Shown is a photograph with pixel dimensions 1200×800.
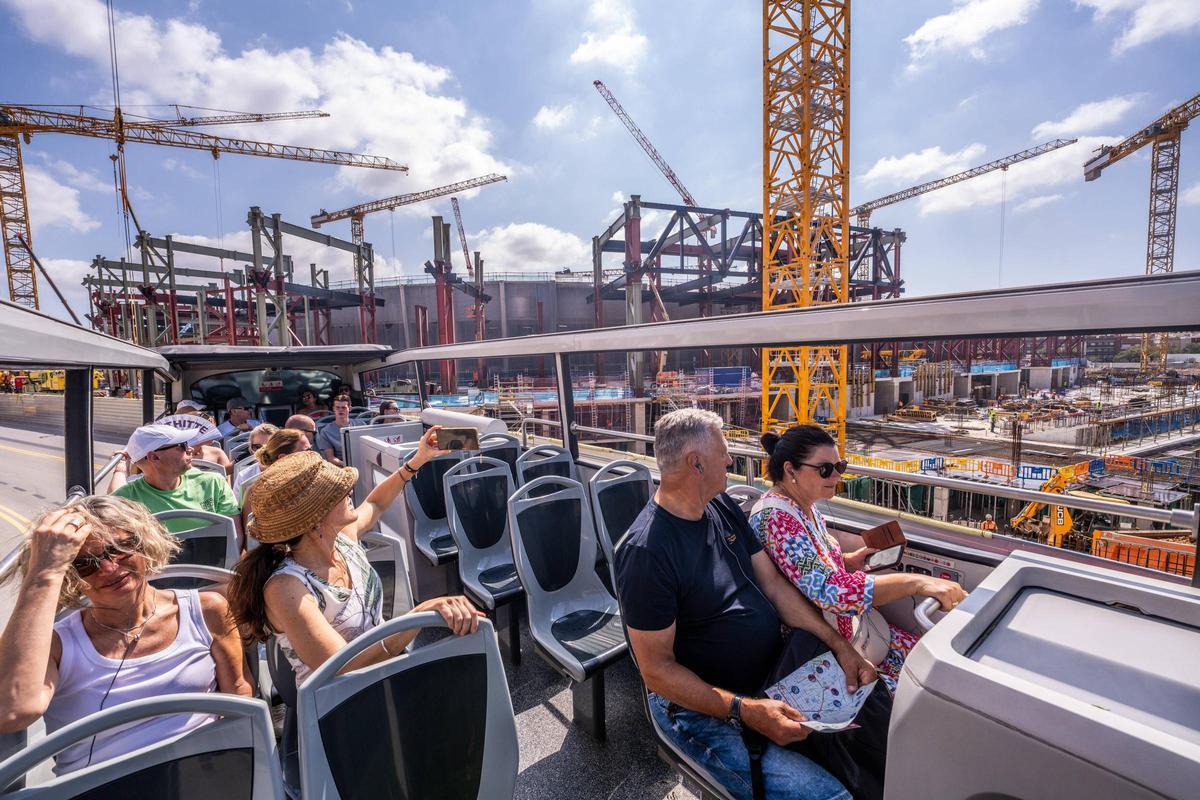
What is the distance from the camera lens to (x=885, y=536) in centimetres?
207

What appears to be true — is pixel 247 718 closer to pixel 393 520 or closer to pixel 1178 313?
pixel 1178 313

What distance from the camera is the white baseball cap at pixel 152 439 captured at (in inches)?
102

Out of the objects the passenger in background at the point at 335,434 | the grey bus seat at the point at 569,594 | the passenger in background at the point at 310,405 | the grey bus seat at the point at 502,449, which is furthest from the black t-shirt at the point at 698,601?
the passenger in background at the point at 310,405

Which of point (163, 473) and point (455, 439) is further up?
point (455, 439)

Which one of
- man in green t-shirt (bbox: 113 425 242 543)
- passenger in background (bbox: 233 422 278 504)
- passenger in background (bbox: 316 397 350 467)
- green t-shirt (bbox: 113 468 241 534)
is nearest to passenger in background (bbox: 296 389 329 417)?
passenger in background (bbox: 316 397 350 467)

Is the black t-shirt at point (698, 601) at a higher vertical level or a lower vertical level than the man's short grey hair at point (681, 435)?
lower

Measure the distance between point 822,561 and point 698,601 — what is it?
1.71 ft

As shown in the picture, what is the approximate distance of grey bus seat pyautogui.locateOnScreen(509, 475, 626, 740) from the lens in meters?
2.25

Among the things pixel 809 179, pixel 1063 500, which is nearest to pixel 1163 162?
pixel 809 179

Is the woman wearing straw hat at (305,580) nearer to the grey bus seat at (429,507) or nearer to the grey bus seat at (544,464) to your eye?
the grey bus seat at (429,507)

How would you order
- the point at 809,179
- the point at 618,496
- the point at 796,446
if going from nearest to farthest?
the point at 796,446, the point at 618,496, the point at 809,179

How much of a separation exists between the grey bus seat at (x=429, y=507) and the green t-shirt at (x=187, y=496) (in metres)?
1.04

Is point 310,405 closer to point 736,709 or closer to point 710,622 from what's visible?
point 710,622

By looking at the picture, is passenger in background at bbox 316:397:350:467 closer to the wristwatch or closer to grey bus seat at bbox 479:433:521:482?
grey bus seat at bbox 479:433:521:482
